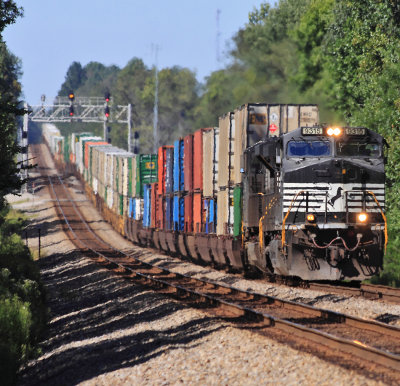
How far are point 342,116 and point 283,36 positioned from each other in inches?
1929

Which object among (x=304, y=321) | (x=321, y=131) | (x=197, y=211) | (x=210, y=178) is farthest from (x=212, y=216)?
(x=304, y=321)

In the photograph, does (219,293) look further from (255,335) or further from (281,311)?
(255,335)

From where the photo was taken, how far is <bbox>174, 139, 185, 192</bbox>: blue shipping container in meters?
36.1

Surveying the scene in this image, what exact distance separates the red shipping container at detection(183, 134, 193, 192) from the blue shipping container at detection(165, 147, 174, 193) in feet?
10.1

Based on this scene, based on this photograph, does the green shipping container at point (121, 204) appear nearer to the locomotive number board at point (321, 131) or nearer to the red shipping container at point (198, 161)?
the red shipping container at point (198, 161)

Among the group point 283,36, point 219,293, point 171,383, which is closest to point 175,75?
point 283,36

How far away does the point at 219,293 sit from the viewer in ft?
71.4

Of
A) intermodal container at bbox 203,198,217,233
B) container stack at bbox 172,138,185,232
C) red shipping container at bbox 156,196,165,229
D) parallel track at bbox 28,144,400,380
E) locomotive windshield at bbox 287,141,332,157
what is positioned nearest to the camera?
parallel track at bbox 28,144,400,380

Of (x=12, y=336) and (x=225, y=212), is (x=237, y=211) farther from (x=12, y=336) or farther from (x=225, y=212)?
(x=12, y=336)

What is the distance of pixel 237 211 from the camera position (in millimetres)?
25641

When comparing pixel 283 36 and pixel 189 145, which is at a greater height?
pixel 283 36

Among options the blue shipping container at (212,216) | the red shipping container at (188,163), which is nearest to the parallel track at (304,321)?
the blue shipping container at (212,216)

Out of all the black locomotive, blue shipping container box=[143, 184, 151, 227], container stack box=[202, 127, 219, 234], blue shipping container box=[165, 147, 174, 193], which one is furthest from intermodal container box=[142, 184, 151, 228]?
the black locomotive

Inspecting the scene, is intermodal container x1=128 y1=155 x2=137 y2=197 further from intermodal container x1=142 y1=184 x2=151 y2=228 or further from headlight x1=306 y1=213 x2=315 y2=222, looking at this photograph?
headlight x1=306 y1=213 x2=315 y2=222
